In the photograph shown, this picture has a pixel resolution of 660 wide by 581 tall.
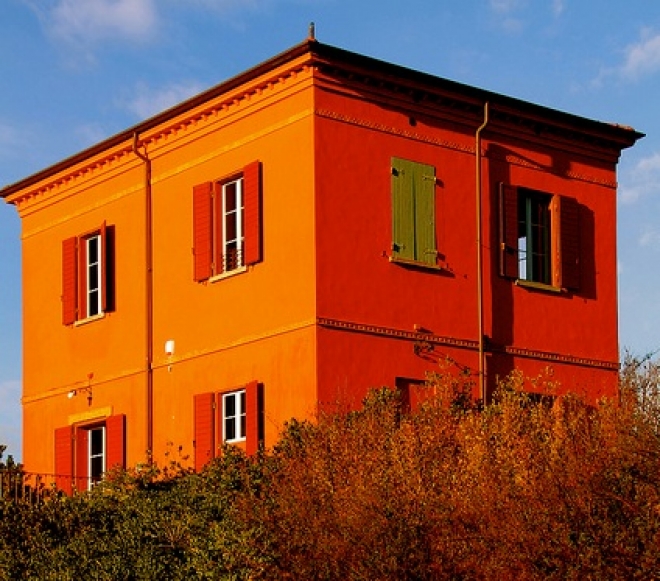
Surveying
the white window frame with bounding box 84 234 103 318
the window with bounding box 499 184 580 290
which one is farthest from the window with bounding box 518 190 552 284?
the white window frame with bounding box 84 234 103 318

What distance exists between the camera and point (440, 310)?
25.0 m

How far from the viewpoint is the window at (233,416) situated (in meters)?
24.9

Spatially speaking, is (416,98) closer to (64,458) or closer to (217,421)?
(217,421)

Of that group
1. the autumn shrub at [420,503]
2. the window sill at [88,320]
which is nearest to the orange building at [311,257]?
the window sill at [88,320]

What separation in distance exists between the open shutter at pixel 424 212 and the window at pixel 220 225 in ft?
8.10

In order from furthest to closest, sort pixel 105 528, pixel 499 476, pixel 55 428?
pixel 55 428 < pixel 105 528 < pixel 499 476

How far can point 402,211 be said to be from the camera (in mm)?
24750

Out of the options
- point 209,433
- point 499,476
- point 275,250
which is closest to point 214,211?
point 275,250

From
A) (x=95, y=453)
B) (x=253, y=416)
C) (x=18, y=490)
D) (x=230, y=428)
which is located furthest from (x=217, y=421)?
(x=95, y=453)

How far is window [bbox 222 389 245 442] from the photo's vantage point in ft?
81.7

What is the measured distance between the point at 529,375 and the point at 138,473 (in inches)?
244

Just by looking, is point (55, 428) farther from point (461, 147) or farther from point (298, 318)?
point (461, 147)

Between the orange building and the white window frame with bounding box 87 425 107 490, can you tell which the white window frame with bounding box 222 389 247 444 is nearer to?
the orange building

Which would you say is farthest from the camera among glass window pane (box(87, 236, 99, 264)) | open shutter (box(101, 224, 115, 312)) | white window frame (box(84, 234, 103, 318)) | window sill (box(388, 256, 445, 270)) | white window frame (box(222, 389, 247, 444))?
glass window pane (box(87, 236, 99, 264))
